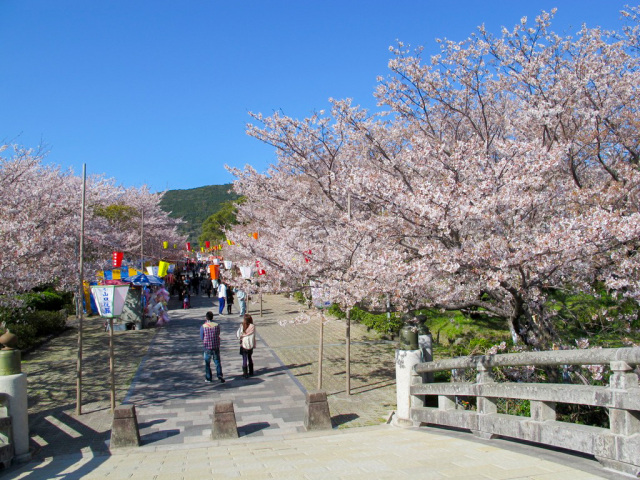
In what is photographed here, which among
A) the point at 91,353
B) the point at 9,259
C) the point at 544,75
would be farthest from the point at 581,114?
the point at 91,353

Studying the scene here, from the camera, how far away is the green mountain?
441 feet

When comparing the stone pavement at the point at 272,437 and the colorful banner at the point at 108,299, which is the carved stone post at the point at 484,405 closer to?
the stone pavement at the point at 272,437

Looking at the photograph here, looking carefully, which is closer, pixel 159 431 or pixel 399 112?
pixel 159 431

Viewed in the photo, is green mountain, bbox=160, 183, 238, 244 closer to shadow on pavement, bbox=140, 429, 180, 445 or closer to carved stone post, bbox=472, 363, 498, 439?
shadow on pavement, bbox=140, 429, 180, 445

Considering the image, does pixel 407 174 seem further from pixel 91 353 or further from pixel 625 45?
pixel 91 353

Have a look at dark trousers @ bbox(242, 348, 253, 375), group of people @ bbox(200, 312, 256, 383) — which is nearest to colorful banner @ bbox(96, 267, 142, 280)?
group of people @ bbox(200, 312, 256, 383)

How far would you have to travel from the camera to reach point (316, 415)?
823 cm

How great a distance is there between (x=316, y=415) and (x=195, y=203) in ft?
476

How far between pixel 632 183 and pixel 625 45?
3531 mm

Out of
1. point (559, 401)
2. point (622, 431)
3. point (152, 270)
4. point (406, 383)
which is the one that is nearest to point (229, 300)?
point (152, 270)

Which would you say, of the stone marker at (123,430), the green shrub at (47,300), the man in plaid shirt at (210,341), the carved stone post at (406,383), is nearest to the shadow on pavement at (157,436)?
the stone marker at (123,430)

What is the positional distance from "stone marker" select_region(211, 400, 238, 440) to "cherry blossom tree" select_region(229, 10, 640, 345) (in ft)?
8.45

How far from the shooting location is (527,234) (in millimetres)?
6961

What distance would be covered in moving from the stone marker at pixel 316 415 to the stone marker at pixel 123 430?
264cm
